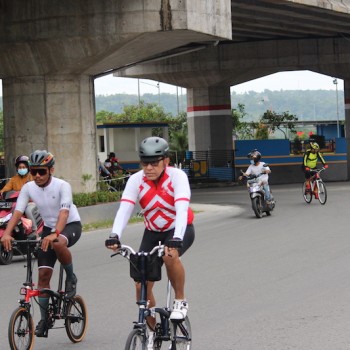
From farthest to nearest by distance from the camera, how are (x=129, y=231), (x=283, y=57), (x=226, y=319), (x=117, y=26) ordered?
(x=283, y=57)
(x=117, y=26)
(x=129, y=231)
(x=226, y=319)

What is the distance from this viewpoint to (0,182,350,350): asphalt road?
29.1 feet

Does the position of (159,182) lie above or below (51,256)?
above

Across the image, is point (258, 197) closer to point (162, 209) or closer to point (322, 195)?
point (322, 195)

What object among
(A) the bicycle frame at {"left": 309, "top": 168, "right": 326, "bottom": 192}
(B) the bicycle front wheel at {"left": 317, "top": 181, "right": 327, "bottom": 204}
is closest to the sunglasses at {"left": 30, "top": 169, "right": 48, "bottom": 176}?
(A) the bicycle frame at {"left": 309, "top": 168, "right": 326, "bottom": 192}

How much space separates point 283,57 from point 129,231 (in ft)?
88.7

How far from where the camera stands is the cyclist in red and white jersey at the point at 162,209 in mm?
7043

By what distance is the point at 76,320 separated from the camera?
883 centimetres

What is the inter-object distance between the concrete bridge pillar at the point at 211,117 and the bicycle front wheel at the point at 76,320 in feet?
133

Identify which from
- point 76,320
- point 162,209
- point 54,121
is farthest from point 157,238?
point 54,121

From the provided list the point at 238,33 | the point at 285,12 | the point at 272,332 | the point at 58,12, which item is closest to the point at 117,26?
the point at 58,12

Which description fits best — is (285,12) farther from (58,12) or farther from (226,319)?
(226,319)

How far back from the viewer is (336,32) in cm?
4522

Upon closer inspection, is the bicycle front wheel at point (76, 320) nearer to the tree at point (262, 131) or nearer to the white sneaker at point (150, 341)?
the white sneaker at point (150, 341)

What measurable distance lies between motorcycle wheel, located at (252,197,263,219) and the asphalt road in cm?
130
